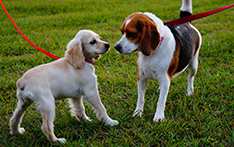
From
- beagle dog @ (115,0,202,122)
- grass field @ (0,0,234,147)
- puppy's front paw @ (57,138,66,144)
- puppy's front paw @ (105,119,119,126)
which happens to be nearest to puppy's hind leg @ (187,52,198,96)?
grass field @ (0,0,234,147)

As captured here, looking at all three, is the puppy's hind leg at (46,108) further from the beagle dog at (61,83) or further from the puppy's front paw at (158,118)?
the puppy's front paw at (158,118)

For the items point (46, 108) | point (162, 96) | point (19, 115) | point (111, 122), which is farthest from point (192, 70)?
point (19, 115)

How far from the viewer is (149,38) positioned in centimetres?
287

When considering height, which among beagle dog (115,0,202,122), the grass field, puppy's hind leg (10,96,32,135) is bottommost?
the grass field

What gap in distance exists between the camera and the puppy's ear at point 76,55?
118 inches

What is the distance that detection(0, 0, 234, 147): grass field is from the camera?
309 cm

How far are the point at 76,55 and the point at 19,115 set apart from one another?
1.14 metres

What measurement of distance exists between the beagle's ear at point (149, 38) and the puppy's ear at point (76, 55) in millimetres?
842

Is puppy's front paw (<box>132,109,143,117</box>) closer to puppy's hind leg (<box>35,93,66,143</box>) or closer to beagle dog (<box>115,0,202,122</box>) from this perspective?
beagle dog (<box>115,0,202,122</box>)

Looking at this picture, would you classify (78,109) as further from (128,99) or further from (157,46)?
(157,46)

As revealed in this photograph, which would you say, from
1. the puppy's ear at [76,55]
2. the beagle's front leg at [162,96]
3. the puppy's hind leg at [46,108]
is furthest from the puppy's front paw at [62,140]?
the beagle's front leg at [162,96]

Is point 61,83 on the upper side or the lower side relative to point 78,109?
upper

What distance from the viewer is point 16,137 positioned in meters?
3.15

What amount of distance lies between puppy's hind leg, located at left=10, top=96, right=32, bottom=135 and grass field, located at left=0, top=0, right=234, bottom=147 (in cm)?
11
